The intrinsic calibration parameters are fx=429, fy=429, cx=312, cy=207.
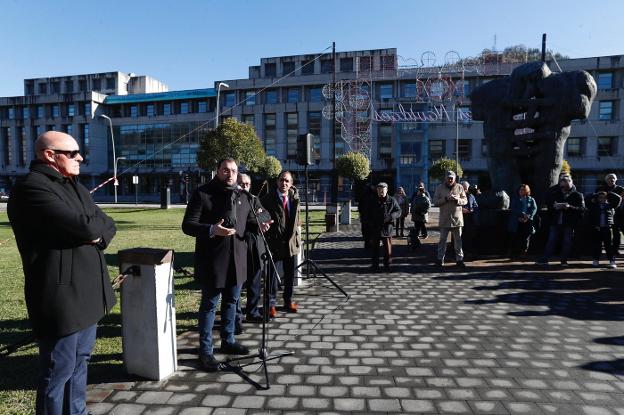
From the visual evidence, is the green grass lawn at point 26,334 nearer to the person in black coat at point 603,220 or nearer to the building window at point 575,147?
the person in black coat at point 603,220

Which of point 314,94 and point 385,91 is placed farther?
point 314,94

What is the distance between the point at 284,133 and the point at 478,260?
144 ft

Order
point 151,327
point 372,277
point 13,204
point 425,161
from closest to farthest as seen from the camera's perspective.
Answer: point 13,204 → point 151,327 → point 372,277 → point 425,161

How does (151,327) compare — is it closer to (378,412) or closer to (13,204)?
(13,204)

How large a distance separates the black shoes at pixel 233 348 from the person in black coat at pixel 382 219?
436 cm

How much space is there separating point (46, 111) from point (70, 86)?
1019 centimetres

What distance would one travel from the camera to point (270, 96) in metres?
52.7

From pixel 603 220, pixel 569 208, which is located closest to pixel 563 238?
pixel 569 208

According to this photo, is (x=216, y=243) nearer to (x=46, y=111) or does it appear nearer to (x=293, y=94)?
(x=293, y=94)

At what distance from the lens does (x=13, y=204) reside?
2.35m

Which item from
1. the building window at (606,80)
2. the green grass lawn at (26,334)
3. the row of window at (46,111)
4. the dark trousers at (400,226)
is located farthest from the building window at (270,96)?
the green grass lawn at (26,334)

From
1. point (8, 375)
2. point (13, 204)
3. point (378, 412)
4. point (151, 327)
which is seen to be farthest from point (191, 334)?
point (13, 204)

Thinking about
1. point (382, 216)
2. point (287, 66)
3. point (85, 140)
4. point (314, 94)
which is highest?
point (287, 66)

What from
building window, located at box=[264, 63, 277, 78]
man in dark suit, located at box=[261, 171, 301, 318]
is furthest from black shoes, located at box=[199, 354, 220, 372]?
building window, located at box=[264, 63, 277, 78]
